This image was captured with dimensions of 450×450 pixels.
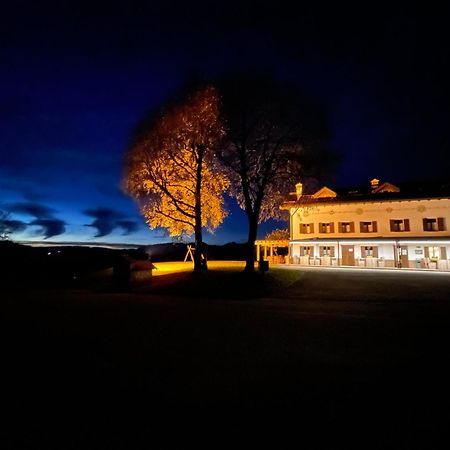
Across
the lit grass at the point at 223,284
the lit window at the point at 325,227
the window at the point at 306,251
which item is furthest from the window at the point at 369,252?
the lit grass at the point at 223,284

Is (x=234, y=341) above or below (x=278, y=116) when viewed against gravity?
below

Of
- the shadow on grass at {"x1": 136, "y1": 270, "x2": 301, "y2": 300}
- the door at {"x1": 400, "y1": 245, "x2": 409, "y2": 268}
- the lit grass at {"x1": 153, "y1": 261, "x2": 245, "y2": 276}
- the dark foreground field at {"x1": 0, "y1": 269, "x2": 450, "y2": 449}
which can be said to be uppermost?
the door at {"x1": 400, "y1": 245, "x2": 409, "y2": 268}

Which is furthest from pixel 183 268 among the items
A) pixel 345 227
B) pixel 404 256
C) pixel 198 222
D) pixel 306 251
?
pixel 404 256

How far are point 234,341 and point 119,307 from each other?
21.0 feet

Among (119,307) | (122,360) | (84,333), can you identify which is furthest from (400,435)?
(119,307)

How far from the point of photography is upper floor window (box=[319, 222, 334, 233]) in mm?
33469

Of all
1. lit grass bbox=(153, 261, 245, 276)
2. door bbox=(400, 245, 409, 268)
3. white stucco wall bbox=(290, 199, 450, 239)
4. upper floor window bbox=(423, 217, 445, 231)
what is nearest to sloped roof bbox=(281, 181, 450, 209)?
white stucco wall bbox=(290, 199, 450, 239)

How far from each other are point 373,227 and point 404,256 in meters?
4.00

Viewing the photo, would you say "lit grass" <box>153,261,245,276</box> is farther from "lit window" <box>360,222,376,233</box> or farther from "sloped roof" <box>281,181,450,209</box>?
"lit window" <box>360,222,376,233</box>

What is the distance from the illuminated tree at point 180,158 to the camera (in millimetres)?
20281

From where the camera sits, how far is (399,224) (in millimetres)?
30609

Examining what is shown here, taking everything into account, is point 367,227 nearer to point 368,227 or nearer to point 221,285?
point 368,227

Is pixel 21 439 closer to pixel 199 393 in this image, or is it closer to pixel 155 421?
pixel 155 421

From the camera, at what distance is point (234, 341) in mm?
6719
